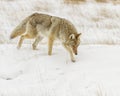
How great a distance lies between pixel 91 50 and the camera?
32.1 feet

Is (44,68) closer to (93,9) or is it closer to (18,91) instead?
(18,91)

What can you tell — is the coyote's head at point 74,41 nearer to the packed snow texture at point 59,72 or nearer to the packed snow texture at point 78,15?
the packed snow texture at point 59,72

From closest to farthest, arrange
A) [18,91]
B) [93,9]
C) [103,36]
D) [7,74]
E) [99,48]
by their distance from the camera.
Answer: [18,91] < [7,74] < [99,48] < [103,36] < [93,9]

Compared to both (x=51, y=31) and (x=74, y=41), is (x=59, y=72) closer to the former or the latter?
(x=74, y=41)

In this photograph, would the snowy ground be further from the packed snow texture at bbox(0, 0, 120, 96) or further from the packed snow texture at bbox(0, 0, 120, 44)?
the packed snow texture at bbox(0, 0, 120, 44)

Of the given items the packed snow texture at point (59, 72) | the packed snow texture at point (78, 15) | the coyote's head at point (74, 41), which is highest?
the coyote's head at point (74, 41)

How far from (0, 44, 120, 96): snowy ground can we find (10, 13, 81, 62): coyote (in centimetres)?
29

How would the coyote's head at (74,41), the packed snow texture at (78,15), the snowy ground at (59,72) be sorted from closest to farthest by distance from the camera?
the snowy ground at (59,72) < the coyote's head at (74,41) < the packed snow texture at (78,15)

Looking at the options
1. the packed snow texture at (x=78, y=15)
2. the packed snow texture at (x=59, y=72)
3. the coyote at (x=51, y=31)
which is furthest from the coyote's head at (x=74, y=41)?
the packed snow texture at (x=78, y=15)

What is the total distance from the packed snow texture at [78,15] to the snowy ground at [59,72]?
3600 millimetres

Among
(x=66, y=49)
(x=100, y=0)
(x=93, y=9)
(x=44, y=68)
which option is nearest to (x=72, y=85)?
(x=44, y=68)

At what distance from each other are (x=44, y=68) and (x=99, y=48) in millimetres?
1870

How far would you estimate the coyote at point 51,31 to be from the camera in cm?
908

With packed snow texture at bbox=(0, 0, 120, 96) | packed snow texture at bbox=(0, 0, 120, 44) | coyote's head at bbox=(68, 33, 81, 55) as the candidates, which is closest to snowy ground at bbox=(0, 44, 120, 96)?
packed snow texture at bbox=(0, 0, 120, 96)
